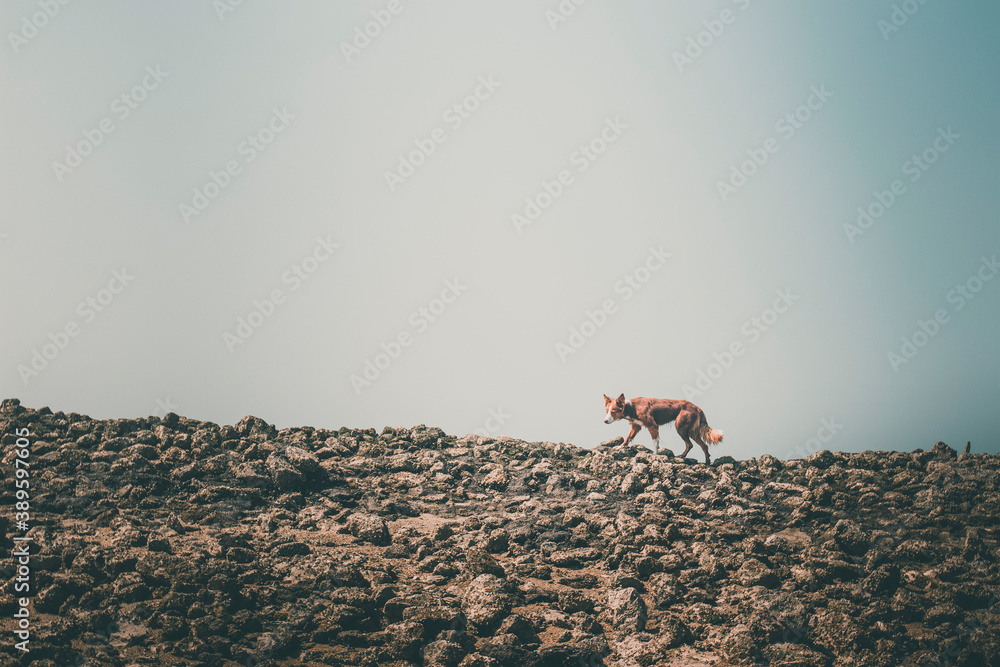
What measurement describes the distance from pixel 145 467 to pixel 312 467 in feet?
14.8

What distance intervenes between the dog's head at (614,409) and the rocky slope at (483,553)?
2549 millimetres

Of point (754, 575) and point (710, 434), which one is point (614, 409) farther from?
point (754, 575)

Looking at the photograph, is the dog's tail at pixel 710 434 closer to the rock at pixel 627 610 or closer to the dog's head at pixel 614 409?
the dog's head at pixel 614 409

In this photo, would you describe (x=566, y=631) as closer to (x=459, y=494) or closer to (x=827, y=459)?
(x=459, y=494)

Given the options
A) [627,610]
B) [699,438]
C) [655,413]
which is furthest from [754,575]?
[655,413]

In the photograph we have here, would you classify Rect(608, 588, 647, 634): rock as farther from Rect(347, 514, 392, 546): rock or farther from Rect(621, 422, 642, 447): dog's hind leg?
Rect(621, 422, 642, 447): dog's hind leg

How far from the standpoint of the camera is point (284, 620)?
15562mm

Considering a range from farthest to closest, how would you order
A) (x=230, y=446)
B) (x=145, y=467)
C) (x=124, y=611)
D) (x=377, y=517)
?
(x=230, y=446), (x=145, y=467), (x=377, y=517), (x=124, y=611)

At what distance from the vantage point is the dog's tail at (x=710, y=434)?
2591 centimetres

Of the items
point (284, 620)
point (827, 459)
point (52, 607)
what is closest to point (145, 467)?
point (52, 607)

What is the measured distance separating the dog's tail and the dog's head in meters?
2.75

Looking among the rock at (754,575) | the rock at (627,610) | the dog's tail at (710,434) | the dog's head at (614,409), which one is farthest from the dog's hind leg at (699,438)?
the rock at (627,610)

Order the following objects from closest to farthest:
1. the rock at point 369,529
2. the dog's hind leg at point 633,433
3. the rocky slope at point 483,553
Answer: the rocky slope at point 483,553 → the rock at point 369,529 → the dog's hind leg at point 633,433

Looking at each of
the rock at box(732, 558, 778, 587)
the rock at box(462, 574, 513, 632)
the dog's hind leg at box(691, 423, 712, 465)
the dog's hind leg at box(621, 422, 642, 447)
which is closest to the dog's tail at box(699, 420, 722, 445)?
the dog's hind leg at box(691, 423, 712, 465)
